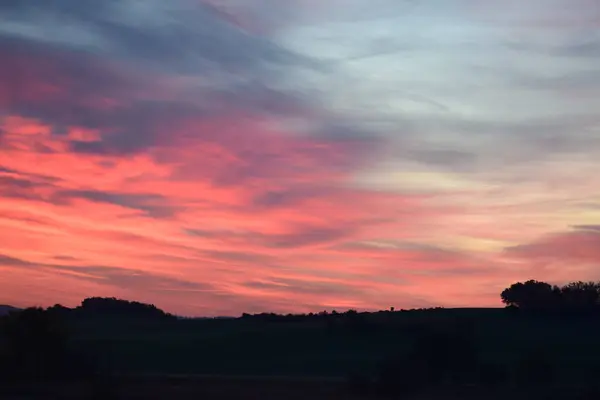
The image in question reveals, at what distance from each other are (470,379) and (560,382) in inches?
190

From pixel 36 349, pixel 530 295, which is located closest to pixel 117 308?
pixel 530 295

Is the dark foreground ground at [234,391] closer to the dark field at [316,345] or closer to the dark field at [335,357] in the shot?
the dark field at [335,357]

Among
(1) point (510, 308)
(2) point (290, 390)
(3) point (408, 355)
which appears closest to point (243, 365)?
(3) point (408, 355)

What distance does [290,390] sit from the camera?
44.3 m

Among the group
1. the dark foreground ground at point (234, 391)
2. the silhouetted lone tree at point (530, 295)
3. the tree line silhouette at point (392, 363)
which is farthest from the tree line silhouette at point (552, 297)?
the dark foreground ground at point (234, 391)

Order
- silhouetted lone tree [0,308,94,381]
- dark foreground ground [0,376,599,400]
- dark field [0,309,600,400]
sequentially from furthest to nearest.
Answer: silhouetted lone tree [0,308,94,381] → dark field [0,309,600,400] → dark foreground ground [0,376,599,400]

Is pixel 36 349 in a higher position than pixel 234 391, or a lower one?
higher

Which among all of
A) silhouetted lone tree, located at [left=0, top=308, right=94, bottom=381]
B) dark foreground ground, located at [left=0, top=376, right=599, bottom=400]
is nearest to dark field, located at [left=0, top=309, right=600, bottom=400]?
dark foreground ground, located at [left=0, top=376, right=599, bottom=400]

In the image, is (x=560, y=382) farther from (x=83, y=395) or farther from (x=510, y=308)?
(x=510, y=308)

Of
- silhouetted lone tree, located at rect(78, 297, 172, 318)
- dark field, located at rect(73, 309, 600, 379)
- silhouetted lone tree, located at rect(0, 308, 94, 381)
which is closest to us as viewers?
silhouetted lone tree, located at rect(0, 308, 94, 381)

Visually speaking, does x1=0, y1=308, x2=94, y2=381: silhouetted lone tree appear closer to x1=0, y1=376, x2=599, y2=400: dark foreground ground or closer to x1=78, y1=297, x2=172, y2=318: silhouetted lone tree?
x1=0, y1=376, x2=599, y2=400: dark foreground ground

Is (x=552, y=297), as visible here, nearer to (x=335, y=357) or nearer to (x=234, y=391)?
(x=335, y=357)

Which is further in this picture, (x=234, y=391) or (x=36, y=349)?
(x=36, y=349)

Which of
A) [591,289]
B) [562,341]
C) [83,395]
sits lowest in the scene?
[83,395]
